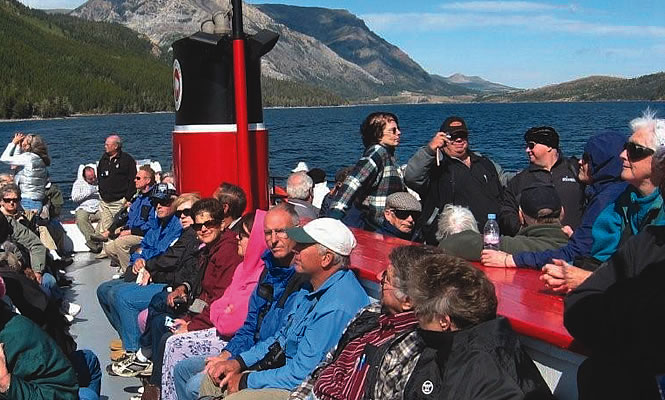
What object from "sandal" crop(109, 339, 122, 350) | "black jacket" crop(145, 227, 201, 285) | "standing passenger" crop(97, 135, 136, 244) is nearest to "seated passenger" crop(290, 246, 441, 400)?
"black jacket" crop(145, 227, 201, 285)

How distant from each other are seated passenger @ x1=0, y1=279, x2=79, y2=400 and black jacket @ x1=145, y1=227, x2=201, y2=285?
219 centimetres

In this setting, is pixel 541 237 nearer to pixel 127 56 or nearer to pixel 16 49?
pixel 16 49

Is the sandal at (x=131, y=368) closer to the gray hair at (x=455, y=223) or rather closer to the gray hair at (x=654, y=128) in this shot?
the gray hair at (x=455, y=223)

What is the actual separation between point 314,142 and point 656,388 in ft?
185

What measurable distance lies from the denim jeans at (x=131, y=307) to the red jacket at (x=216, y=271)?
74 cm

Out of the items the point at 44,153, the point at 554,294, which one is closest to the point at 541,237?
the point at 554,294

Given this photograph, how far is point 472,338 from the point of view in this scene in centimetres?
235

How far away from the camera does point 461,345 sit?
236 centimetres

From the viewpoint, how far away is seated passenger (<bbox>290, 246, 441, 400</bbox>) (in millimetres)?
2676

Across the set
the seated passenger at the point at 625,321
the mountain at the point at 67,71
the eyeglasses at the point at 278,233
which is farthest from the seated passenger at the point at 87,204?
the mountain at the point at 67,71

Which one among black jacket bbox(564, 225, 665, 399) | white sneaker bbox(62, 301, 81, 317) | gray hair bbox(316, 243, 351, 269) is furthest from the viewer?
white sneaker bbox(62, 301, 81, 317)

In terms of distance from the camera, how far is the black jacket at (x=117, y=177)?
345 inches

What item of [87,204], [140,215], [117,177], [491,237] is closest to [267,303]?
[491,237]

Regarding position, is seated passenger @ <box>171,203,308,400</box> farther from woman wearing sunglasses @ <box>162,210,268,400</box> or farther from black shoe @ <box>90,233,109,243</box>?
black shoe @ <box>90,233,109,243</box>
